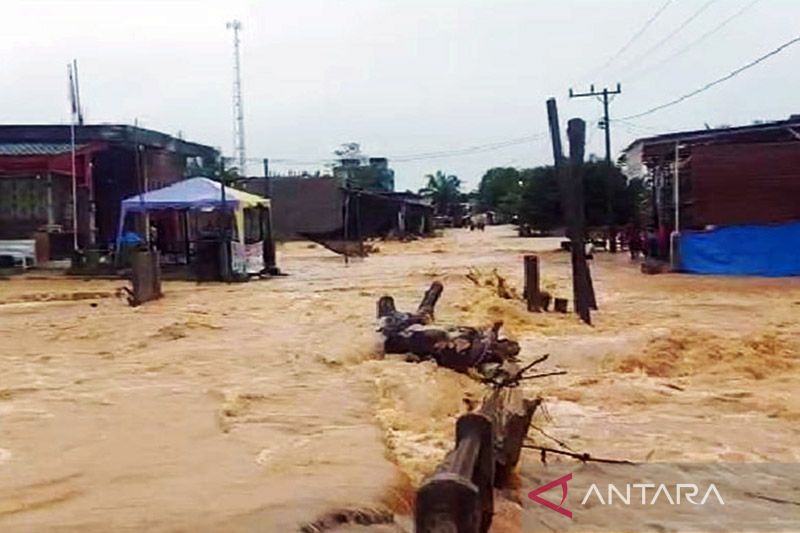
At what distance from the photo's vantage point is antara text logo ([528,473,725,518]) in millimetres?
7602

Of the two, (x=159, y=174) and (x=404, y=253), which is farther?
(x=404, y=253)

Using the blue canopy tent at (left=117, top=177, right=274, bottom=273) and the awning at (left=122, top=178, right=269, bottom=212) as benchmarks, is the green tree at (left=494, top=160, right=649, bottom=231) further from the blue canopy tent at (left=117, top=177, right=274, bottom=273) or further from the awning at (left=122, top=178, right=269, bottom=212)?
the awning at (left=122, top=178, right=269, bottom=212)

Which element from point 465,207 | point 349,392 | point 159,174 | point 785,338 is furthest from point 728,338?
point 465,207

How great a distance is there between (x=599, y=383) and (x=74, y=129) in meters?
28.6

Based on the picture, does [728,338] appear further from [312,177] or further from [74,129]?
[312,177]

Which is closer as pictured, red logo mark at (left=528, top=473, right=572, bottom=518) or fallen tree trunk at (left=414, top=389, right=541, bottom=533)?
fallen tree trunk at (left=414, top=389, right=541, bottom=533)

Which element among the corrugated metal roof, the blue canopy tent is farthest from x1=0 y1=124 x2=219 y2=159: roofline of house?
the blue canopy tent

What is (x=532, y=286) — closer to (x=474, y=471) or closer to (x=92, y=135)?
(x=474, y=471)

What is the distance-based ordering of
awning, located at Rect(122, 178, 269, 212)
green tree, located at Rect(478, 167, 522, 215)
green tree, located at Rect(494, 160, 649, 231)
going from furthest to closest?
green tree, located at Rect(478, 167, 522, 215), green tree, located at Rect(494, 160, 649, 231), awning, located at Rect(122, 178, 269, 212)

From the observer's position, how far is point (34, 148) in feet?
125

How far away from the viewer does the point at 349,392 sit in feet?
35.6

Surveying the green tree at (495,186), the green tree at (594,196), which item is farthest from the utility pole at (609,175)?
the green tree at (495,186)

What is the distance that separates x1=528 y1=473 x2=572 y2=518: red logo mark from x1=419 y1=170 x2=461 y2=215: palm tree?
104763mm

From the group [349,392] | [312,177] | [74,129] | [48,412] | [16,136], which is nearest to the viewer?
[48,412]
